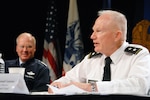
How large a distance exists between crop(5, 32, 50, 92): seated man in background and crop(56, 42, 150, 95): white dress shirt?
0.90m

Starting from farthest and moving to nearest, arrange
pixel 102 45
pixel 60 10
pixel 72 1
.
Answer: pixel 60 10 < pixel 72 1 < pixel 102 45

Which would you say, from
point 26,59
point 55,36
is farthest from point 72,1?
point 26,59

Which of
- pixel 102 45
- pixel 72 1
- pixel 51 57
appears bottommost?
pixel 51 57

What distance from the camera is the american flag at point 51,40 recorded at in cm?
500

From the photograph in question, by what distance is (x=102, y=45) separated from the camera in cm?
254

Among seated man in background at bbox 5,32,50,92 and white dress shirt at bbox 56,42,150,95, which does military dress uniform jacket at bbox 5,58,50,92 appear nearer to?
seated man in background at bbox 5,32,50,92

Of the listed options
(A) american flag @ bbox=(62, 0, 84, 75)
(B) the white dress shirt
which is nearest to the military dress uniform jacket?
(B) the white dress shirt

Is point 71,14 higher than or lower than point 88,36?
higher

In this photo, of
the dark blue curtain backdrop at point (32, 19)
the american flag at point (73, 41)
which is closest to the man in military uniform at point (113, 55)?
the american flag at point (73, 41)

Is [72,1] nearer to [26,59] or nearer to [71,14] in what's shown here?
[71,14]

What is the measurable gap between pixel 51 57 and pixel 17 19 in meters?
0.76

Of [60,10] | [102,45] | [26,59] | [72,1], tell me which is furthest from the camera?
[60,10]

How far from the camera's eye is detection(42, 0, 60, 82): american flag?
5.00 meters

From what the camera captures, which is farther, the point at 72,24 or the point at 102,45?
the point at 72,24
